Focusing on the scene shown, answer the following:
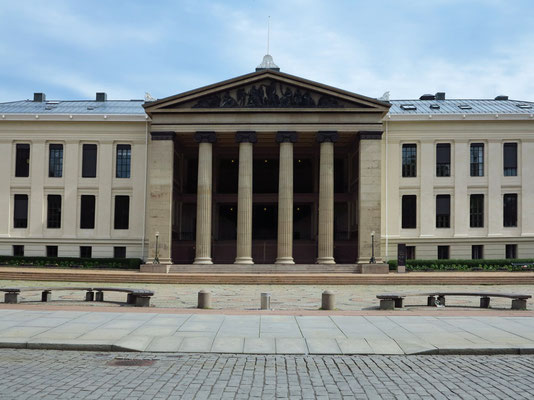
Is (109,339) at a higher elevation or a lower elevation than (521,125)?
lower

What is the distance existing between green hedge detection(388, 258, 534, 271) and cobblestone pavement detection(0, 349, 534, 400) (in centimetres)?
3583

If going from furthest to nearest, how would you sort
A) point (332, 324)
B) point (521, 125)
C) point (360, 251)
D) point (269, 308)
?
point (521, 125)
point (360, 251)
point (269, 308)
point (332, 324)

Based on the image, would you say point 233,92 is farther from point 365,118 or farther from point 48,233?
point 48,233

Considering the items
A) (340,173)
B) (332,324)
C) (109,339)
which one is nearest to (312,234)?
(340,173)

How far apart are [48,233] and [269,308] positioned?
36395mm

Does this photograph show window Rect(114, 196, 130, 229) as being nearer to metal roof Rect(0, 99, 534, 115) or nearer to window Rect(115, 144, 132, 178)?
window Rect(115, 144, 132, 178)

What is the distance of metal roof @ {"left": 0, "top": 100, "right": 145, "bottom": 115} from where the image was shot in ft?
187

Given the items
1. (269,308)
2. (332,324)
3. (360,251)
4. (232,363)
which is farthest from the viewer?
(360,251)

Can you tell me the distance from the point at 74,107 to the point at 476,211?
133 feet

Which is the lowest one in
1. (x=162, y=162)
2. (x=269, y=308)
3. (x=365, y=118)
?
(x=269, y=308)

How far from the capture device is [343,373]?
1172 cm

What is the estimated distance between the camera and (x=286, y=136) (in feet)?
159

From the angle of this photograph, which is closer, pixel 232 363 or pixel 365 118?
pixel 232 363

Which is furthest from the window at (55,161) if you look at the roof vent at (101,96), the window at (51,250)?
the roof vent at (101,96)
